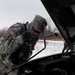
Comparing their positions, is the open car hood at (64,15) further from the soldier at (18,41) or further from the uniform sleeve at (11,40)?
the uniform sleeve at (11,40)

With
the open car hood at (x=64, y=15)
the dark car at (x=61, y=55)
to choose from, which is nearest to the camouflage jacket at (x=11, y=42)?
the dark car at (x=61, y=55)

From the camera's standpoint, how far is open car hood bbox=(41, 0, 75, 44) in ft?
11.5

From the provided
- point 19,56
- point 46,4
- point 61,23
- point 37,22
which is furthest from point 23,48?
point 46,4

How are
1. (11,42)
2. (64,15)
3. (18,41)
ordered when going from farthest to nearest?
(11,42) → (18,41) → (64,15)

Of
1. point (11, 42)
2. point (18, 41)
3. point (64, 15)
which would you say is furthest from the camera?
point (11, 42)

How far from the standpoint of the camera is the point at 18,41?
13.1 ft

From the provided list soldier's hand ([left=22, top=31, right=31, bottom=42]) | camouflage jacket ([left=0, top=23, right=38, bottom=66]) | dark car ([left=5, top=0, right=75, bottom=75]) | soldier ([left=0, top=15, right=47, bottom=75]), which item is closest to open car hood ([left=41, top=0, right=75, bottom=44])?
dark car ([left=5, top=0, right=75, bottom=75])

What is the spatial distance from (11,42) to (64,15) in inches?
33.3

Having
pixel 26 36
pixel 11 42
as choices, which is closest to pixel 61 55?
pixel 26 36

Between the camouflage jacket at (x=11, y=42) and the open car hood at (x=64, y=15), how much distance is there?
1.91 feet

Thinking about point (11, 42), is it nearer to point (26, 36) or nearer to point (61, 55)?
point (26, 36)

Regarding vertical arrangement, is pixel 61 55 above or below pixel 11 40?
below

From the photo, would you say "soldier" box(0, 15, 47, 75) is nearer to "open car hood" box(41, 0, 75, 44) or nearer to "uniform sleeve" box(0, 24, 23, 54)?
"uniform sleeve" box(0, 24, 23, 54)

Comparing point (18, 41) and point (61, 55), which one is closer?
point (18, 41)
